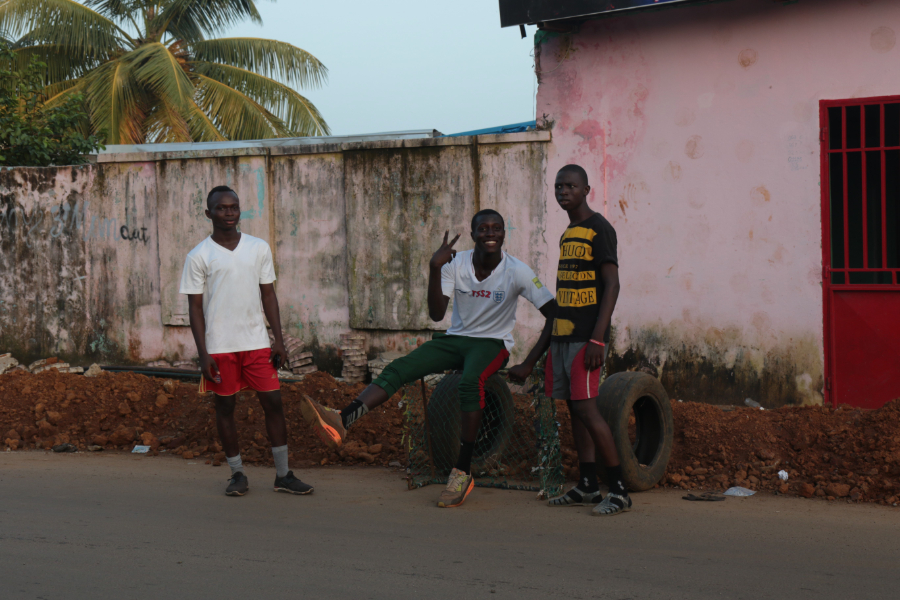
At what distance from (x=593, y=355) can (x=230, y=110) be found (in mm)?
15254

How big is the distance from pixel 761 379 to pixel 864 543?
3694 millimetres

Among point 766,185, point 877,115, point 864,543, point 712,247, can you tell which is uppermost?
point 877,115

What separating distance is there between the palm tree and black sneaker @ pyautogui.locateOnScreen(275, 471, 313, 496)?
42.8ft

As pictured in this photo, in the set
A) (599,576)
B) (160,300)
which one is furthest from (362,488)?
(160,300)

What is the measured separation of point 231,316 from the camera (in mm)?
4676

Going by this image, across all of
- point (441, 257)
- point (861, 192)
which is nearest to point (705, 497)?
point (441, 257)

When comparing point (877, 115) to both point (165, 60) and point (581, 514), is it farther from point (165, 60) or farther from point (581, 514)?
point (165, 60)

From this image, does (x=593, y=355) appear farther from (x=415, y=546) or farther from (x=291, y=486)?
(x=291, y=486)

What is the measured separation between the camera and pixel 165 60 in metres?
16.6

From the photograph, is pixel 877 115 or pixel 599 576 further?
pixel 877 115

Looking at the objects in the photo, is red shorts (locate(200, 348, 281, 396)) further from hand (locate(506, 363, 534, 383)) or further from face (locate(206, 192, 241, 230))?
hand (locate(506, 363, 534, 383))

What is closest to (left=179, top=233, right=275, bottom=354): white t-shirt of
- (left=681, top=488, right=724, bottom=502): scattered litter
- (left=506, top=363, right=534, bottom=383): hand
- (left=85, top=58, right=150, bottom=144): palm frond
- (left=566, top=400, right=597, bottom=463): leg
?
(left=506, top=363, right=534, bottom=383): hand

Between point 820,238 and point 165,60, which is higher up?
point 165,60

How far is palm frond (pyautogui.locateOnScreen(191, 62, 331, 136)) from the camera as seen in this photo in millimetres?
18516
